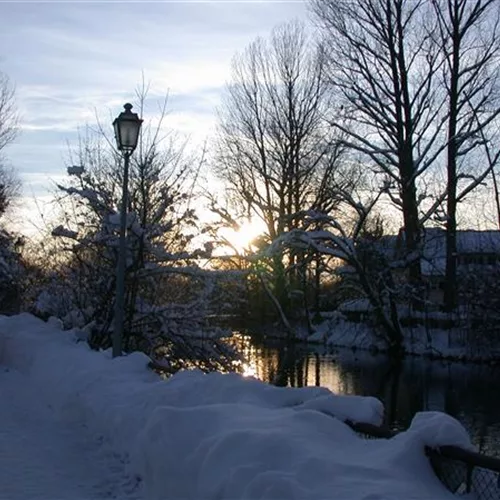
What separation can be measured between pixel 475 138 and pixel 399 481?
3100 cm

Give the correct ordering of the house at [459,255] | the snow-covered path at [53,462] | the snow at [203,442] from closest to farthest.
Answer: the snow at [203,442]
the snow-covered path at [53,462]
the house at [459,255]

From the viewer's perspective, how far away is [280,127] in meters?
44.2

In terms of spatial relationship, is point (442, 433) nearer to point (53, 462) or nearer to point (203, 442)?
point (203, 442)

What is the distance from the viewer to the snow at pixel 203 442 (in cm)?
475

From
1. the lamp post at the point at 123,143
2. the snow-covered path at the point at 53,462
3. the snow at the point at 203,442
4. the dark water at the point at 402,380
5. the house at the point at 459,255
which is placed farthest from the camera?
the house at the point at 459,255

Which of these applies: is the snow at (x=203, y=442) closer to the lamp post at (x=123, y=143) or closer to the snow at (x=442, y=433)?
the snow at (x=442, y=433)

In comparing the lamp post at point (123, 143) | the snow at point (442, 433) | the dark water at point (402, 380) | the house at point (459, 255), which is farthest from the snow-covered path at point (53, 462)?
the house at point (459, 255)

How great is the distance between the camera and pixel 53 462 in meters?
7.34

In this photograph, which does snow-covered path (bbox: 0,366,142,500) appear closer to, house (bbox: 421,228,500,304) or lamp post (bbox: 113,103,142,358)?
lamp post (bbox: 113,103,142,358)

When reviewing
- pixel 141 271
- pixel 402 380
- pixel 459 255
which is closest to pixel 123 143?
pixel 141 271

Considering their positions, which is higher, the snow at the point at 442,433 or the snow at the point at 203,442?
the snow at the point at 442,433

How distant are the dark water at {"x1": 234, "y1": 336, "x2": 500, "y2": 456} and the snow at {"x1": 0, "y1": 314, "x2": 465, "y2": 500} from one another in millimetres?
7225

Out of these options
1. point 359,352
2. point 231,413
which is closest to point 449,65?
point 359,352

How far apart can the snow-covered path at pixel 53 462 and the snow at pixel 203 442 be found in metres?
0.01
